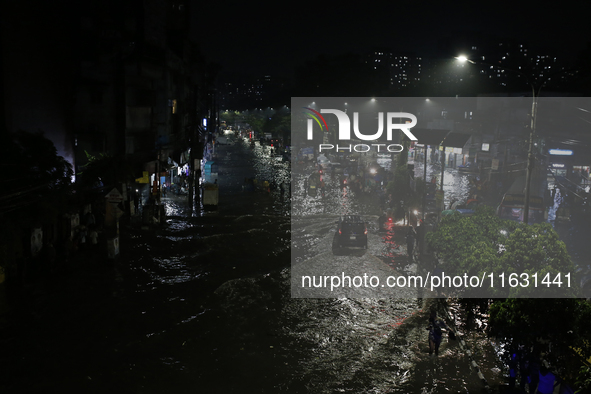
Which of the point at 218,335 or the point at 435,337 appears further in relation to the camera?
the point at 218,335

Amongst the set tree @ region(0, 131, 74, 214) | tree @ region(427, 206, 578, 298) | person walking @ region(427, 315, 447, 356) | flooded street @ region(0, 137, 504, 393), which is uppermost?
tree @ region(0, 131, 74, 214)

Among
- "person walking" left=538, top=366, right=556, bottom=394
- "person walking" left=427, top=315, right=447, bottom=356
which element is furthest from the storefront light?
Answer: "person walking" left=538, top=366, right=556, bottom=394

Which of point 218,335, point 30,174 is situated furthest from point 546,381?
point 30,174

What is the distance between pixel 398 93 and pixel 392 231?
4415cm

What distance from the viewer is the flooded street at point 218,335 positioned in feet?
33.1

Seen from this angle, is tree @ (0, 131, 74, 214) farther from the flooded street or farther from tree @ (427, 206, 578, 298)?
tree @ (427, 206, 578, 298)

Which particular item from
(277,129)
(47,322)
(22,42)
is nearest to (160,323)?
(47,322)

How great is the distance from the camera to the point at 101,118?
94.2 feet

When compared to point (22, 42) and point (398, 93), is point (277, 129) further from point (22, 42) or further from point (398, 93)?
point (22, 42)

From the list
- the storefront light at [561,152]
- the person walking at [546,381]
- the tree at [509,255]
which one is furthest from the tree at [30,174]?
the storefront light at [561,152]

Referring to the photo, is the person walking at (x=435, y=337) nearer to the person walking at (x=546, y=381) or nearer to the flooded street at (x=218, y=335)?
the flooded street at (x=218, y=335)

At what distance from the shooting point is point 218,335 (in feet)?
40.6

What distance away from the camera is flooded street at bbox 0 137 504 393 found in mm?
10102

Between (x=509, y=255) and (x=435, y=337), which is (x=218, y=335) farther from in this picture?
(x=509, y=255)
